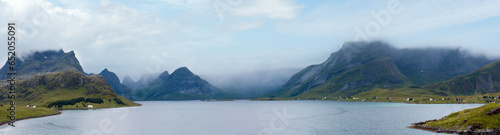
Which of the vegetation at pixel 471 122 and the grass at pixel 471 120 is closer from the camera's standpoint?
the vegetation at pixel 471 122

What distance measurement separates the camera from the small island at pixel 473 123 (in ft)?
345

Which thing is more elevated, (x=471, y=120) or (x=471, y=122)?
(x=471, y=120)

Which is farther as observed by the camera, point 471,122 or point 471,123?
point 471,122

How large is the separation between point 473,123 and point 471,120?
278 centimetres

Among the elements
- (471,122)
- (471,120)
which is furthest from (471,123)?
(471,120)

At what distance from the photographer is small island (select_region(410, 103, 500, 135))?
4139 inches

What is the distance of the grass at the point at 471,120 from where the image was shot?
349 ft

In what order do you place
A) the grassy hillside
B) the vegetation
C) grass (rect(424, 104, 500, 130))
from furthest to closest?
grass (rect(424, 104, 500, 130))
the vegetation
the grassy hillside

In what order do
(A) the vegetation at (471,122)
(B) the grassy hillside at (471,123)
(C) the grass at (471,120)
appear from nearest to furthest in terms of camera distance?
(B) the grassy hillside at (471,123)
(A) the vegetation at (471,122)
(C) the grass at (471,120)

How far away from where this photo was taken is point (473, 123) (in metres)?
110

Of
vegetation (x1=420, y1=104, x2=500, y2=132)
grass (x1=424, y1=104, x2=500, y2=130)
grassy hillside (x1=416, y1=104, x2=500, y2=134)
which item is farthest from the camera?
grass (x1=424, y1=104, x2=500, y2=130)

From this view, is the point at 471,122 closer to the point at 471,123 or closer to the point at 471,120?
the point at 471,123

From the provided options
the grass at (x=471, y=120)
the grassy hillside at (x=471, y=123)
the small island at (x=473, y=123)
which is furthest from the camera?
the grass at (x=471, y=120)

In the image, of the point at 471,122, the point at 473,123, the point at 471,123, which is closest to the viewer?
the point at 473,123
